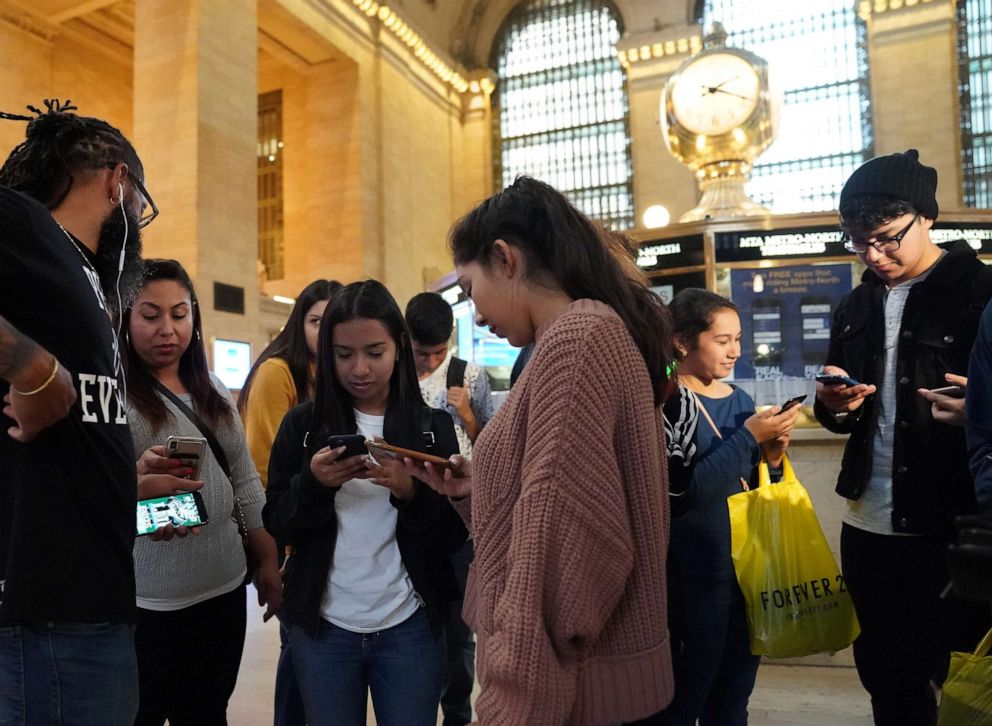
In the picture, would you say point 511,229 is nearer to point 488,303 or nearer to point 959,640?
point 488,303

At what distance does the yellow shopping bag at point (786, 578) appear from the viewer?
216 centimetres

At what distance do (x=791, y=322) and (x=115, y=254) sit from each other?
316 cm

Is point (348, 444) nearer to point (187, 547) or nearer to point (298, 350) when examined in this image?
point (187, 547)

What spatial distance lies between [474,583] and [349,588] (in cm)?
68

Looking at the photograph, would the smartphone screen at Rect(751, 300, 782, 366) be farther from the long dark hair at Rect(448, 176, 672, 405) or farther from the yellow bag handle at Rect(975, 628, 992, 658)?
the long dark hair at Rect(448, 176, 672, 405)

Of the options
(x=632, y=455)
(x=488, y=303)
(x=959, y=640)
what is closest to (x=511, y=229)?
(x=488, y=303)

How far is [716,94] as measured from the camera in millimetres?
5012

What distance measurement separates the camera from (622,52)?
65.8 ft

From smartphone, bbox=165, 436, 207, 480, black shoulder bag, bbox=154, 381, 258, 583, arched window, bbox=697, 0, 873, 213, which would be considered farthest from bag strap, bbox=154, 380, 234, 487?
arched window, bbox=697, 0, 873, 213

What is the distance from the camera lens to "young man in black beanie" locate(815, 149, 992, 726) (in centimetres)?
206

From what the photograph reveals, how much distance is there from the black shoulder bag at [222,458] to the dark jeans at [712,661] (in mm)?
1240

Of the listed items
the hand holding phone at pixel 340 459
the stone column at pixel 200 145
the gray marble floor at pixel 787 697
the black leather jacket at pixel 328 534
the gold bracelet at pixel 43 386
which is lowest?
the gray marble floor at pixel 787 697

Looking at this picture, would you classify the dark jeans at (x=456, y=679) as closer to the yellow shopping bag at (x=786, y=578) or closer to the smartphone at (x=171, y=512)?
the yellow shopping bag at (x=786, y=578)

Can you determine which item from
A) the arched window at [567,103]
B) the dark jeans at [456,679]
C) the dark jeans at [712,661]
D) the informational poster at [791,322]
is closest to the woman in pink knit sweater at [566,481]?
the dark jeans at [712,661]
